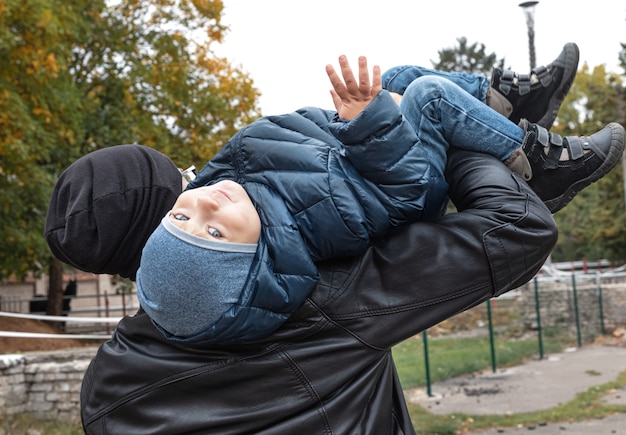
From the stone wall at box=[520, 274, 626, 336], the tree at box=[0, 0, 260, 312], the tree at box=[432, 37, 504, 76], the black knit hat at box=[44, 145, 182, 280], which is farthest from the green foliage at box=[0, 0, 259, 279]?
the tree at box=[432, 37, 504, 76]

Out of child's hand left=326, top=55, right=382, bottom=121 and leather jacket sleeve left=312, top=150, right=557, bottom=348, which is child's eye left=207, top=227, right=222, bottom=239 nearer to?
leather jacket sleeve left=312, top=150, right=557, bottom=348

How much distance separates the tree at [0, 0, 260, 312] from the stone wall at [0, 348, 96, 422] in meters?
3.84

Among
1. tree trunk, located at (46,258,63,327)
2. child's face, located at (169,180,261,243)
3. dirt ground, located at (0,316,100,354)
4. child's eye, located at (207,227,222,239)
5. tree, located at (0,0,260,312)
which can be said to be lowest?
tree trunk, located at (46,258,63,327)

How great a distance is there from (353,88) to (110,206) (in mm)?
715

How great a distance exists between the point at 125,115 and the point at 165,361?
15.1 meters

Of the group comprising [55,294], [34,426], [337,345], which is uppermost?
[337,345]

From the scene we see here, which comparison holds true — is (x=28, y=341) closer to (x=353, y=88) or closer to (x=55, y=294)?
(x=55, y=294)

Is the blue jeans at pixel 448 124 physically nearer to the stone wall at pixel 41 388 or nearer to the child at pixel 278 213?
the child at pixel 278 213

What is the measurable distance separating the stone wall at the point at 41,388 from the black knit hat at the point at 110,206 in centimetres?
800

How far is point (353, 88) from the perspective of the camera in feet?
5.92

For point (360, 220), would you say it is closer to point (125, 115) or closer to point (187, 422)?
point (187, 422)

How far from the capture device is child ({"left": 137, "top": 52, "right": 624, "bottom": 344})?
5.65 ft

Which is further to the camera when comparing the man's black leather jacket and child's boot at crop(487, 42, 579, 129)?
child's boot at crop(487, 42, 579, 129)

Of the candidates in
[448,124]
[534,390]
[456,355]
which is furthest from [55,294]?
[448,124]
